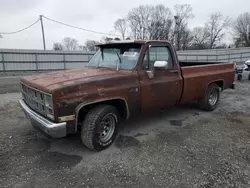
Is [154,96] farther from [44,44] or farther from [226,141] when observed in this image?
[44,44]

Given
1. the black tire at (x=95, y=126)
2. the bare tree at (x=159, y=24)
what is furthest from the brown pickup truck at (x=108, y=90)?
the bare tree at (x=159, y=24)

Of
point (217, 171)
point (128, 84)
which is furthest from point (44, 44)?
point (217, 171)

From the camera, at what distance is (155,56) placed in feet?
13.9

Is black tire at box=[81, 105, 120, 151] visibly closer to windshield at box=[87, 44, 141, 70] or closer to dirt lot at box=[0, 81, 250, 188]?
dirt lot at box=[0, 81, 250, 188]

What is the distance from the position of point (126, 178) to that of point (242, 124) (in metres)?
3.52

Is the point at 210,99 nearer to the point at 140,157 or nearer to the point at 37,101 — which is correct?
the point at 140,157

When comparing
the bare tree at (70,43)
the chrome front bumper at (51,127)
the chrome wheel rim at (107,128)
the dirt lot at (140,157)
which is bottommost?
the dirt lot at (140,157)

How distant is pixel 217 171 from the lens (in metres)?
3.03

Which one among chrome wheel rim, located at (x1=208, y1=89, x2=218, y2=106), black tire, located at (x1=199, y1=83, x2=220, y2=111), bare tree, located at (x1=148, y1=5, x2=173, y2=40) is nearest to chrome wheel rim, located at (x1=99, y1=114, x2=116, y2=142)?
black tire, located at (x1=199, y1=83, x2=220, y2=111)

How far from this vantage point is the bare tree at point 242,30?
196ft

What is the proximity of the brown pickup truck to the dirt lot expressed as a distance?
0.47 meters

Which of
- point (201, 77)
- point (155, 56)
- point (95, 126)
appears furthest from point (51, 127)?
point (201, 77)

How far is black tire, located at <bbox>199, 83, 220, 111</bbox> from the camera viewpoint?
5.68 metres

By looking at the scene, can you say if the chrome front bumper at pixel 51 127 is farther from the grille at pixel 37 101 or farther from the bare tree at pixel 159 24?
the bare tree at pixel 159 24
